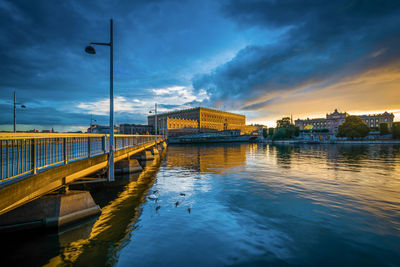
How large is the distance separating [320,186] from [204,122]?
177575 millimetres

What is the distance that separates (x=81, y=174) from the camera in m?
9.44

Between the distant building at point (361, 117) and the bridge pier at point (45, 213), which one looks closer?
the bridge pier at point (45, 213)

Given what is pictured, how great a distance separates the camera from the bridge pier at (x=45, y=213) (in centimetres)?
735

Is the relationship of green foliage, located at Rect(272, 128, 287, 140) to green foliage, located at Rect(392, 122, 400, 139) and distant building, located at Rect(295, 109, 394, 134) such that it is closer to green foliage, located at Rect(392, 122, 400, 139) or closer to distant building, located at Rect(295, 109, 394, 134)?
green foliage, located at Rect(392, 122, 400, 139)

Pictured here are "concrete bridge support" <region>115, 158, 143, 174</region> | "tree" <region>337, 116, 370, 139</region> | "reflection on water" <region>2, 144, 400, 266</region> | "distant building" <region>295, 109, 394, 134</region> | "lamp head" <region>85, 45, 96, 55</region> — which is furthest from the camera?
"distant building" <region>295, 109, 394, 134</region>

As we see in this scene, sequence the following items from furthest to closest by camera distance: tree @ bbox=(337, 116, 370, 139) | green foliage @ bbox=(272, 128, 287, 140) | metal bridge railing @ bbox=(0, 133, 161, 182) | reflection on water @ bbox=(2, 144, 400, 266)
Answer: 1. green foliage @ bbox=(272, 128, 287, 140)
2. tree @ bbox=(337, 116, 370, 139)
3. reflection on water @ bbox=(2, 144, 400, 266)
4. metal bridge railing @ bbox=(0, 133, 161, 182)

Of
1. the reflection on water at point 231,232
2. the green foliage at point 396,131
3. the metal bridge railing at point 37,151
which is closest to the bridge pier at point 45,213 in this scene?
the reflection on water at point 231,232

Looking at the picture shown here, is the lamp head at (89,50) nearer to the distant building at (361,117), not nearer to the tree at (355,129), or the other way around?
the tree at (355,129)

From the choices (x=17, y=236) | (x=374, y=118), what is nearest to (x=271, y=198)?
(x=17, y=236)

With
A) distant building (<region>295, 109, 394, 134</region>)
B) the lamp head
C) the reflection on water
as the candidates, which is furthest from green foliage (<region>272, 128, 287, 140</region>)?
the lamp head

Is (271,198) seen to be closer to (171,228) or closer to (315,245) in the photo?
(315,245)

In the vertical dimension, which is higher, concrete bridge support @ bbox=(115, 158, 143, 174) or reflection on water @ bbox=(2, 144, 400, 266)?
concrete bridge support @ bbox=(115, 158, 143, 174)

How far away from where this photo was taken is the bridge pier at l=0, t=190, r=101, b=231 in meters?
7.35

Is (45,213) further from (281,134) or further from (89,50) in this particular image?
(281,134)
